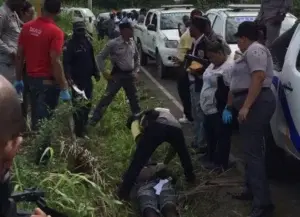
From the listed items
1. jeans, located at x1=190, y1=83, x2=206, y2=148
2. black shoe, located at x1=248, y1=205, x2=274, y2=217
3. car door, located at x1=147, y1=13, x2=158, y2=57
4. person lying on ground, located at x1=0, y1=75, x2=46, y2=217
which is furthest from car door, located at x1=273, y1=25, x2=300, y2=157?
car door, located at x1=147, y1=13, x2=158, y2=57

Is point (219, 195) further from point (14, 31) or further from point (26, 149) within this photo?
point (14, 31)

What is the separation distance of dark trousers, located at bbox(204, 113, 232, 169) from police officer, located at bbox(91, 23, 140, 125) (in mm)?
1909

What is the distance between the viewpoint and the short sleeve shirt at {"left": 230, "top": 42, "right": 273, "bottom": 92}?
17.5 feet

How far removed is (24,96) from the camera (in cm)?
796

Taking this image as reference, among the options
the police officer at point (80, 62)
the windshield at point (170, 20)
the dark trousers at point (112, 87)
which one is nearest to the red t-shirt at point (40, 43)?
the police officer at point (80, 62)

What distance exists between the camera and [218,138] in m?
7.03

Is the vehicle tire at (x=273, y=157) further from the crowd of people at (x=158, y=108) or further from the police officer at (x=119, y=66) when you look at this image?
the police officer at (x=119, y=66)

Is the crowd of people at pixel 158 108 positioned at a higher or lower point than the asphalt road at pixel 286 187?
higher

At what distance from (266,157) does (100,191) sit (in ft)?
6.54

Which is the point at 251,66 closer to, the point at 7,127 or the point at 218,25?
the point at 7,127

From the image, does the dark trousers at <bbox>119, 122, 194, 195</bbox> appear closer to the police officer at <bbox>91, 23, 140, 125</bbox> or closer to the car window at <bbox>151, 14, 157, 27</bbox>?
the police officer at <bbox>91, 23, 140, 125</bbox>

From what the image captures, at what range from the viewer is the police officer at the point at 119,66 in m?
8.77

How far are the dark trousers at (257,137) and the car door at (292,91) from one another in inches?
8.9

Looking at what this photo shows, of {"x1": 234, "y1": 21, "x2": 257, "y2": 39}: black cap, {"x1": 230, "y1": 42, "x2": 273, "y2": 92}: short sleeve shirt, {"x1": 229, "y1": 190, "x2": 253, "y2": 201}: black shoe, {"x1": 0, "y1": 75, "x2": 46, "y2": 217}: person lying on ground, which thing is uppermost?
{"x1": 0, "y1": 75, "x2": 46, "y2": 217}: person lying on ground
